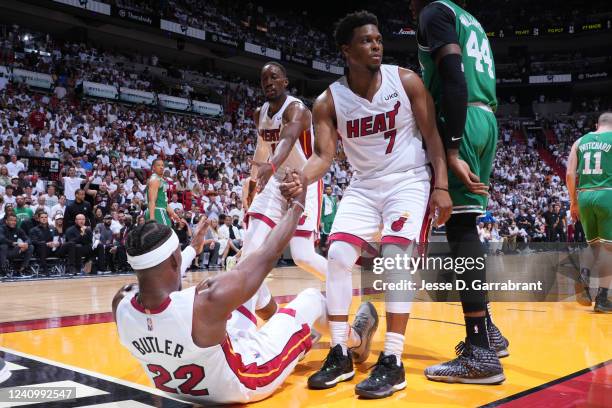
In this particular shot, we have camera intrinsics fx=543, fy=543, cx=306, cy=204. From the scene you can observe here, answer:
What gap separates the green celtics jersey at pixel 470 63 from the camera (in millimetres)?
3018

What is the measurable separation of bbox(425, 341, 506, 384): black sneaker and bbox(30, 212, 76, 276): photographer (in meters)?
8.15

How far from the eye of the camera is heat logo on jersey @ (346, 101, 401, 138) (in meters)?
2.94

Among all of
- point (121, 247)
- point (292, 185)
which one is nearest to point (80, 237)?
point (121, 247)

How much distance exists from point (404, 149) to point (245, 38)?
2356 cm

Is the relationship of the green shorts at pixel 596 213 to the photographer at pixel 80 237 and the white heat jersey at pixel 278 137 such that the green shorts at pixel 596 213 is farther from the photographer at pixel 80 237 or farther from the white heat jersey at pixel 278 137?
the photographer at pixel 80 237

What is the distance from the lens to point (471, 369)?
2.71m

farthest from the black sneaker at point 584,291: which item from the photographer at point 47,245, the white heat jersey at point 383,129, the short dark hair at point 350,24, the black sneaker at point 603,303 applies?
the photographer at point 47,245

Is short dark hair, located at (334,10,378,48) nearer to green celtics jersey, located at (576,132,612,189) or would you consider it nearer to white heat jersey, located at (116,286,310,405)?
white heat jersey, located at (116,286,310,405)

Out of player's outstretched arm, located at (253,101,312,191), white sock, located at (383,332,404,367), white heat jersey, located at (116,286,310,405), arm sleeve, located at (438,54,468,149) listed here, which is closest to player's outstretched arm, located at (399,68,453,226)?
arm sleeve, located at (438,54,468,149)

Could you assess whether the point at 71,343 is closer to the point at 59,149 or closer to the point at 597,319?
the point at 597,319

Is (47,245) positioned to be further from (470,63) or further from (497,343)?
(470,63)

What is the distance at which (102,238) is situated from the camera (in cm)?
1009

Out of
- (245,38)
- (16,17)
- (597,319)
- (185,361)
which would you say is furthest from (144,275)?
(245,38)

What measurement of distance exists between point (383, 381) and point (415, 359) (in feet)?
2.76
